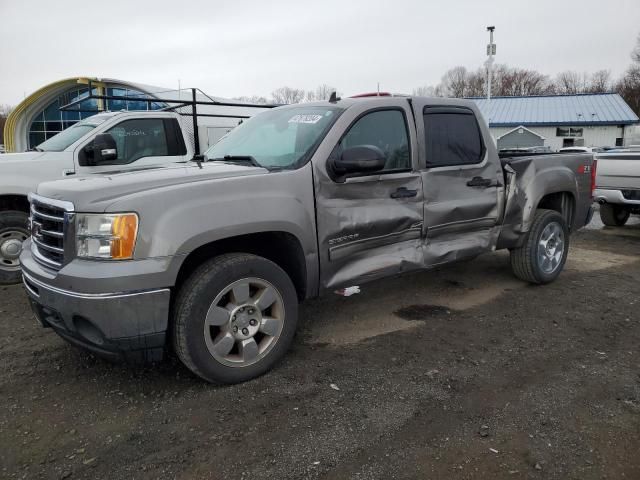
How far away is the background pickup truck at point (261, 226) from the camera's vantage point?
284cm

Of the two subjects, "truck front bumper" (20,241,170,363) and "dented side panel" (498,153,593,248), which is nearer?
"truck front bumper" (20,241,170,363)

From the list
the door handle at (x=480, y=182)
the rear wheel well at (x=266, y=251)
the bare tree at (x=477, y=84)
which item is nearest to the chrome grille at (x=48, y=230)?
the rear wheel well at (x=266, y=251)

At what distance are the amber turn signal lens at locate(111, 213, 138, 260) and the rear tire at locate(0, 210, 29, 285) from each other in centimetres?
375

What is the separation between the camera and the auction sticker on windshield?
12.9ft

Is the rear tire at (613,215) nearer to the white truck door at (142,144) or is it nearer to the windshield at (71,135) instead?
the white truck door at (142,144)

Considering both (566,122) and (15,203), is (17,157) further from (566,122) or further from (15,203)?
(566,122)

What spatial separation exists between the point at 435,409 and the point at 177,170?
228 cm

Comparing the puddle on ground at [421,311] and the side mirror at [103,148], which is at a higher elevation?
the side mirror at [103,148]

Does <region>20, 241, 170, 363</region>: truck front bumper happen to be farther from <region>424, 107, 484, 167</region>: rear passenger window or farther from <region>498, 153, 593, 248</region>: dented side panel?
<region>498, 153, 593, 248</region>: dented side panel

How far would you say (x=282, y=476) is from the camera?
2418 millimetres

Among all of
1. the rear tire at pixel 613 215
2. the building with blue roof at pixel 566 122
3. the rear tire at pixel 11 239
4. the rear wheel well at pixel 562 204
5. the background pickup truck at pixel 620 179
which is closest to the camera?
the rear wheel well at pixel 562 204

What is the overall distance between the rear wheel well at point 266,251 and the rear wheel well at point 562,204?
3.31 m

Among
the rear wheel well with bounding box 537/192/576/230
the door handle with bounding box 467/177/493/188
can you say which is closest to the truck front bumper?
the door handle with bounding box 467/177/493/188

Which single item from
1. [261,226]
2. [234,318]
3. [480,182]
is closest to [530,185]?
[480,182]
